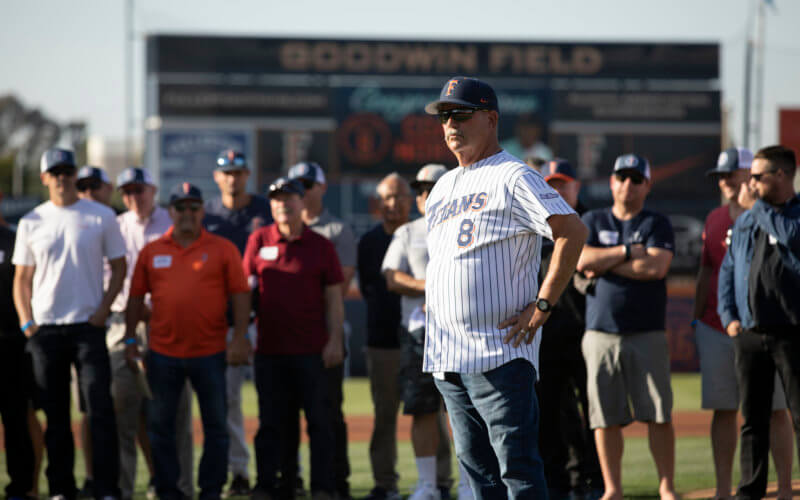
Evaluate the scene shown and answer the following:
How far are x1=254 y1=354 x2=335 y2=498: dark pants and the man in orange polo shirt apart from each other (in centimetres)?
25

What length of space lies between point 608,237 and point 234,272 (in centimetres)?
255

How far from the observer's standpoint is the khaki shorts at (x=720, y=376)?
6.33m

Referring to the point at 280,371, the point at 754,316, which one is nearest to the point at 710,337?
the point at 754,316

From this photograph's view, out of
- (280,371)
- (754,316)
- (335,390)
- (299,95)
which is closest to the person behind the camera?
(754,316)

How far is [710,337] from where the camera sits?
651cm

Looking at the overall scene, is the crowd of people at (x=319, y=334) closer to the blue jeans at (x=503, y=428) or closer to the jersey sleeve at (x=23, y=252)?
the jersey sleeve at (x=23, y=252)

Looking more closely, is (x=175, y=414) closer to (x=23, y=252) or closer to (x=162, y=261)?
(x=162, y=261)

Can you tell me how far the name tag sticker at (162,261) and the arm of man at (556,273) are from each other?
337 cm

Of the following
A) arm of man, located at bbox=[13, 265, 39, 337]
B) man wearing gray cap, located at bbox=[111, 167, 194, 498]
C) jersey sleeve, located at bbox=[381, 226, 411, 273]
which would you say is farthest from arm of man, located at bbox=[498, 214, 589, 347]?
arm of man, located at bbox=[13, 265, 39, 337]

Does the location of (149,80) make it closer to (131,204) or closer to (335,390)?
(131,204)

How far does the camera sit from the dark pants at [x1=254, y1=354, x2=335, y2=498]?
6.41 m

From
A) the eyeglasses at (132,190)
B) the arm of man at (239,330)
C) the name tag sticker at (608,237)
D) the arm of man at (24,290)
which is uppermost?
the eyeglasses at (132,190)

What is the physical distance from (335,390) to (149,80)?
12.8m

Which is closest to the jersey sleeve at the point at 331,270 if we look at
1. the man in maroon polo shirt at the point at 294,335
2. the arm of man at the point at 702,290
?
the man in maroon polo shirt at the point at 294,335
